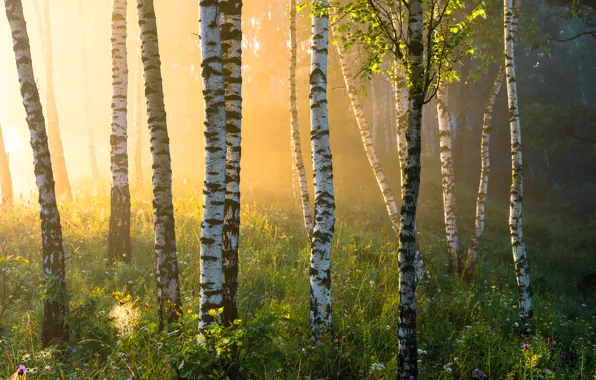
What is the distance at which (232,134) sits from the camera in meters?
5.63

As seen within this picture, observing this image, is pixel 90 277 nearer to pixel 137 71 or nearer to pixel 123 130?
pixel 123 130

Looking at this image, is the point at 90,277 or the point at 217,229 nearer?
the point at 217,229

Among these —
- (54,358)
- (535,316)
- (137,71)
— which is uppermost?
(137,71)

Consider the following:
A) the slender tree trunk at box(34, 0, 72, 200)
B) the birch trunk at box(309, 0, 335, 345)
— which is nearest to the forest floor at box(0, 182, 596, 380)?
the birch trunk at box(309, 0, 335, 345)

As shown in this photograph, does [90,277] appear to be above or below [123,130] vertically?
below

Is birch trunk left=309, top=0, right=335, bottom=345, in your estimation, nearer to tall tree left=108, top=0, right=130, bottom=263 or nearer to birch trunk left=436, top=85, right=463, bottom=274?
tall tree left=108, top=0, right=130, bottom=263

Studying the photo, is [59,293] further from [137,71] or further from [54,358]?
[137,71]

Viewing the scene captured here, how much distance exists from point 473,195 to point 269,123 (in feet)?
40.3

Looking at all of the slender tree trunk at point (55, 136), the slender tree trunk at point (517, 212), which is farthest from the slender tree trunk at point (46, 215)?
the slender tree trunk at point (55, 136)

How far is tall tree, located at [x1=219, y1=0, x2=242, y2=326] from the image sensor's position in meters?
5.48

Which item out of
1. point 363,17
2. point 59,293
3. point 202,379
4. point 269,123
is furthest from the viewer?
point 269,123

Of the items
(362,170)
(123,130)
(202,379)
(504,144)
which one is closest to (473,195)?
(362,170)

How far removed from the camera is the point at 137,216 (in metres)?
12.6

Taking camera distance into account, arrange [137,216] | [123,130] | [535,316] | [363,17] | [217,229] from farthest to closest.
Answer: [137,216] < [123,130] < [535,316] < [363,17] < [217,229]
